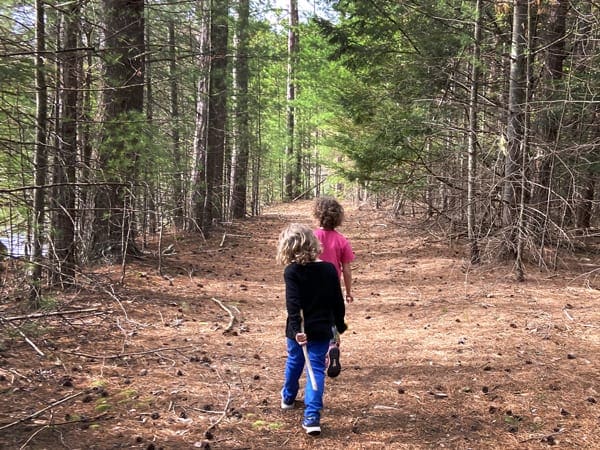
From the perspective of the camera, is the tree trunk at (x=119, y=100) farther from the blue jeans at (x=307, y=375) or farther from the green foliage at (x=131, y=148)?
the blue jeans at (x=307, y=375)

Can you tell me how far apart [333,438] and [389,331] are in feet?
8.85

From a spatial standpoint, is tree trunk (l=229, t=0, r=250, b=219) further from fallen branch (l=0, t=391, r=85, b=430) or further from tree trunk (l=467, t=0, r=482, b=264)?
fallen branch (l=0, t=391, r=85, b=430)

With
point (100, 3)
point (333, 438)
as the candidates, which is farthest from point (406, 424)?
point (100, 3)

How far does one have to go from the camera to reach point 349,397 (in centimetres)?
432

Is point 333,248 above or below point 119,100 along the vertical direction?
below

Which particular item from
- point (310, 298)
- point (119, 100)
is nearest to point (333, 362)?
point (310, 298)

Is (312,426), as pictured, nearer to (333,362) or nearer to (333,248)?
(333,362)

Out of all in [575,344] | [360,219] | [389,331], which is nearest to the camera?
[575,344]

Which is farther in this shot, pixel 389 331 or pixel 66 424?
pixel 389 331

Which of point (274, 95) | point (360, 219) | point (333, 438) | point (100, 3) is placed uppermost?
point (274, 95)

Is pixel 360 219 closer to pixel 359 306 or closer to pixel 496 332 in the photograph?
pixel 359 306

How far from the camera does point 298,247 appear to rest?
148 inches

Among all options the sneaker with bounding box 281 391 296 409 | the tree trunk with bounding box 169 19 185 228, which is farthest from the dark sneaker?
the tree trunk with bounding box 169 19 185 228

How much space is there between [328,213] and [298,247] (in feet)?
3.34
